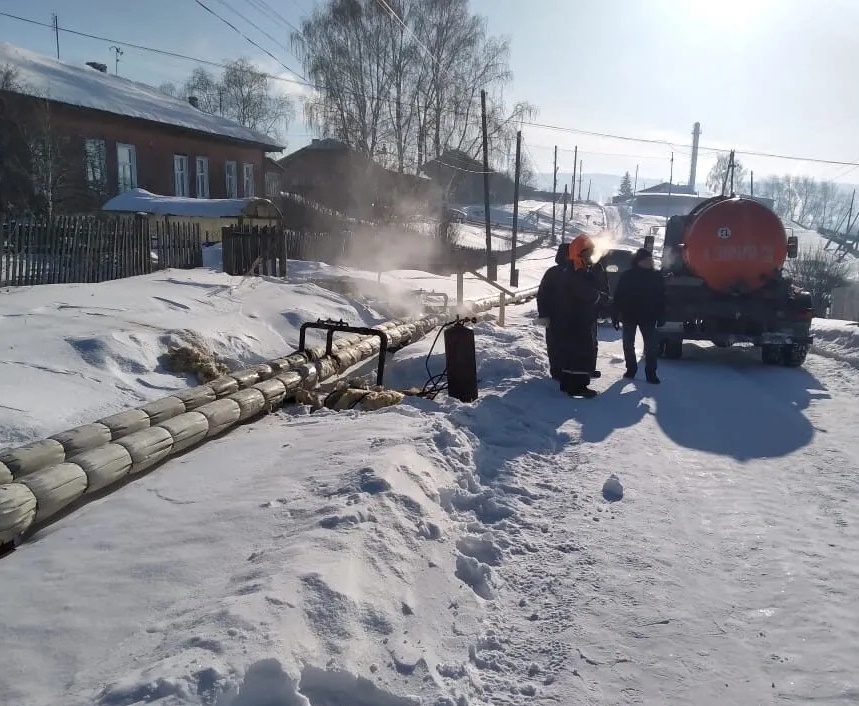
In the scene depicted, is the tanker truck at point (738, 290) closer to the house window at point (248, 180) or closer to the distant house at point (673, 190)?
the house window at point (248, 180)

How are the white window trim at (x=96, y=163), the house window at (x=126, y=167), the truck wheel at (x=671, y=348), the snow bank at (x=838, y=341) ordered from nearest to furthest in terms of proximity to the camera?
the truck wheel at (x=671, y=348), the snow bank at (x=838, y=341), the white window trim at (x=96, y=163), the house window at (x=126, y=167)

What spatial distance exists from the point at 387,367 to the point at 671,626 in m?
6.79

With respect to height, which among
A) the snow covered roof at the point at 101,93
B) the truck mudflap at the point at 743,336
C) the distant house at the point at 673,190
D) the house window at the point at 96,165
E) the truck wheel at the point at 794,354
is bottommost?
the truck wheel at the point at 794,354

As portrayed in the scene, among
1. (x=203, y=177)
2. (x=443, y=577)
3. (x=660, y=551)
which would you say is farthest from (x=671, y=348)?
(x=203, y=177)

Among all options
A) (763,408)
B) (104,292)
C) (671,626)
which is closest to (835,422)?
(763,408)

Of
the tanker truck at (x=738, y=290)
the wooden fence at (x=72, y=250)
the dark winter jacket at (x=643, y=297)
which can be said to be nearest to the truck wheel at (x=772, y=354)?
the tanker truck at (x=738, y=290)

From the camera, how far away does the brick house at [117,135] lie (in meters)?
23.5

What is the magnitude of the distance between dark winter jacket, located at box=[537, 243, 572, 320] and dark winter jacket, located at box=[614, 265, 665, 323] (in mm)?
1278

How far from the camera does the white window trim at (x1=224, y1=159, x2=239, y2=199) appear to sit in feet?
115

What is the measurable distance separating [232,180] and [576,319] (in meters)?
30.7

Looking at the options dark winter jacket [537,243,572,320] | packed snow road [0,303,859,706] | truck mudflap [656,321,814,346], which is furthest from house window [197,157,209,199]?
packed snow road [0,303,859,706]

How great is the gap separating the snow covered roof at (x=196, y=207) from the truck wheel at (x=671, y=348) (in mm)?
15226

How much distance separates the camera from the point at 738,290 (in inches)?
434

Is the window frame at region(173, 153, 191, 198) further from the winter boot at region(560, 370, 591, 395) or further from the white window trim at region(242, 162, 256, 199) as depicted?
the winter boot at region(560, 370, 591, 395)
